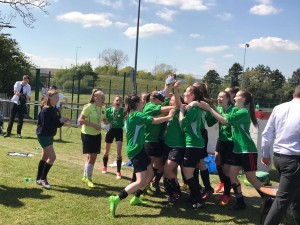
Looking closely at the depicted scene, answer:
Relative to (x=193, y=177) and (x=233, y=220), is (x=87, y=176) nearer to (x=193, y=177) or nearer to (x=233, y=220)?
(x=193, y=177)

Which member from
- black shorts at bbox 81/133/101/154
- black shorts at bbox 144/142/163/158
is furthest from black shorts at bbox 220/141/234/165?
black shorts at bbox 81/133/101/154

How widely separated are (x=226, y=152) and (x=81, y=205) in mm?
2620

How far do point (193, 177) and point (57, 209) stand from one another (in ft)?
7.22

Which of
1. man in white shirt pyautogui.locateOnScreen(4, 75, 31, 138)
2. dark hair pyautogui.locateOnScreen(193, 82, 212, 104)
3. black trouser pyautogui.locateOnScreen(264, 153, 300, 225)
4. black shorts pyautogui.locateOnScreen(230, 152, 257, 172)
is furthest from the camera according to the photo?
man in white shirt pyautogui.locateOnScreen(4, 75, 31, 138)

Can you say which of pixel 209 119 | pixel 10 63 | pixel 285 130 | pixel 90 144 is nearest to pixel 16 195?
pixel 90 144

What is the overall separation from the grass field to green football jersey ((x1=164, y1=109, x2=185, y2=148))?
1.06 m

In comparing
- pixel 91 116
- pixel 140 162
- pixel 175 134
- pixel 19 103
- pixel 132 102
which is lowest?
pixel 140 162

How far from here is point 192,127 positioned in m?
5.98

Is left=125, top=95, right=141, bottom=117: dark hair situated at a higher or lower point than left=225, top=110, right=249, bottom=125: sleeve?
higher

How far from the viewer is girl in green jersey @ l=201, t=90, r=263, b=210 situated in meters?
5.88

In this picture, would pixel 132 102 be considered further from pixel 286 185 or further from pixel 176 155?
pixel 286 185

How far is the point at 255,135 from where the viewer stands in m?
9.45

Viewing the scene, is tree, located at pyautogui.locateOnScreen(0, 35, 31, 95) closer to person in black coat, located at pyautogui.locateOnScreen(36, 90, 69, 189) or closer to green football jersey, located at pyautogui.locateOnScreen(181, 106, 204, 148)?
person in black coat, located at pyautogui.locateOnScreen(36, 90, 69, 189)

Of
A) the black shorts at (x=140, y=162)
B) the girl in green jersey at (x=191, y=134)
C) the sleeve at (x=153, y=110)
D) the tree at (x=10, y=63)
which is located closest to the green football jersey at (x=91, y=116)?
the sleeve at (x=153, y=110)
